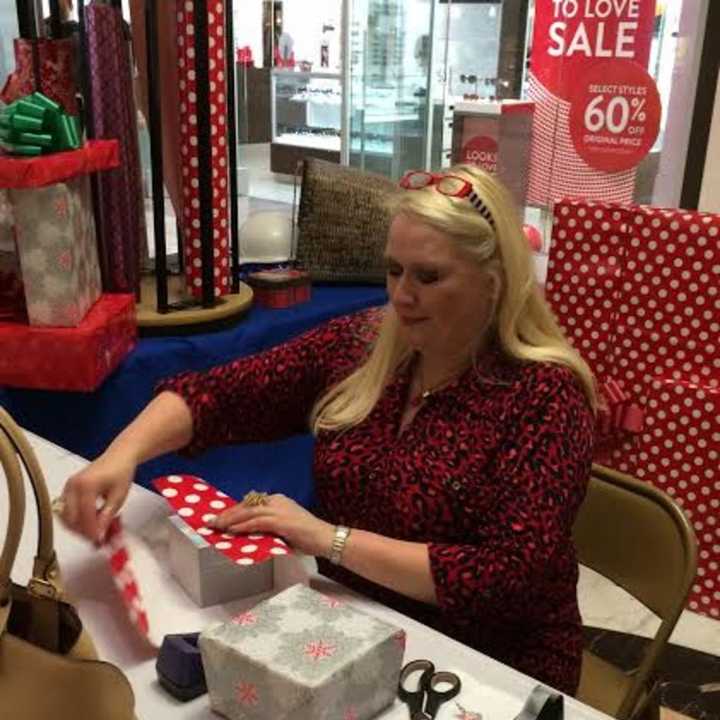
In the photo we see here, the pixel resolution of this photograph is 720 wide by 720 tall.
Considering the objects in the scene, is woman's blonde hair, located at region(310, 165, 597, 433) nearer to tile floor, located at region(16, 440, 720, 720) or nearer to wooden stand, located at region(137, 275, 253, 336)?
wooden stand, located at region(137, 275, 253, 336)

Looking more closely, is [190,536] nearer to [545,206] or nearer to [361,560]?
[361,560]

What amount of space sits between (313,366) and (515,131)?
1.70m

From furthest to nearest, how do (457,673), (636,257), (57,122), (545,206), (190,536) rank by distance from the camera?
1. (545,206)
2. (636,257)
3. (57,122)
4. (190,536)
5. (457,673)

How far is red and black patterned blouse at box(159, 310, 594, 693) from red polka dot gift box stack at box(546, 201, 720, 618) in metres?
0.90

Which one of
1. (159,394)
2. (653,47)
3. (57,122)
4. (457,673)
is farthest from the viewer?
(653,47)

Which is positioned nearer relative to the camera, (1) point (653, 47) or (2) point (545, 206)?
(1) point (653, 47)

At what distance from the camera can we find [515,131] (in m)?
2.97

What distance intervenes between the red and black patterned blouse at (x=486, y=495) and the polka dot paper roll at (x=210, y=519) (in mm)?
207

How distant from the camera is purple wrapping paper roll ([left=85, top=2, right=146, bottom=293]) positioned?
1.86m

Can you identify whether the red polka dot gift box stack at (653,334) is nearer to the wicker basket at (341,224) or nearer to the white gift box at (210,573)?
the wicker basket at (341,224)

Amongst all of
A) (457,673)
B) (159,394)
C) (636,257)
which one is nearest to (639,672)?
(457,673)

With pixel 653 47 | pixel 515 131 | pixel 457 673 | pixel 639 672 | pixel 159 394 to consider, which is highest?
pixel 653 47

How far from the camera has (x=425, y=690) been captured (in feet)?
3.23

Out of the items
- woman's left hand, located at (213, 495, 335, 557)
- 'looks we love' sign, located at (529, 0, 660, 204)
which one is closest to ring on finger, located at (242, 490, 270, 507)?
woman's left hand, located at (213, 495, 335, 557)
